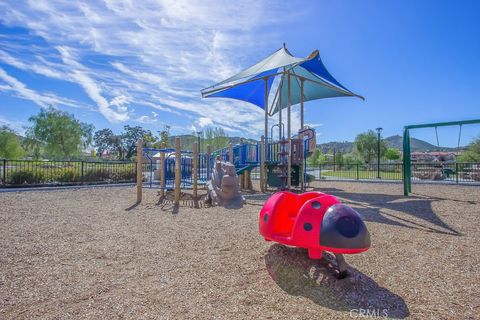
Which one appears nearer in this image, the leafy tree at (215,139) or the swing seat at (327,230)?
the swing seat at (327,230)

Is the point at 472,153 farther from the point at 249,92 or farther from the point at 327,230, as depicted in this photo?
the point at 327,230

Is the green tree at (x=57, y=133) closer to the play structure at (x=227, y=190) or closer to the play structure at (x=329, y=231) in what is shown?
the play structure at (x=227, y=190)

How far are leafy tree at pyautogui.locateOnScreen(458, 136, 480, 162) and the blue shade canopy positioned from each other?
19.2 metres

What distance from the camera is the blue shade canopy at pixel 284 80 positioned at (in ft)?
34.0

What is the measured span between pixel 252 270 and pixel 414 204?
21.2 feet

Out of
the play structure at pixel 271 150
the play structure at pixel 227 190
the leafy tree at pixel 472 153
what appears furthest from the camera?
the leafy tree at pixel 472 153

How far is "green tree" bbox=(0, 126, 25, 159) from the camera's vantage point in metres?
33.7

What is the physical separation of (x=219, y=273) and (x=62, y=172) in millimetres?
13944

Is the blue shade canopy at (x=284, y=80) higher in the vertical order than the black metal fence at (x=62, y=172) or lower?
higher

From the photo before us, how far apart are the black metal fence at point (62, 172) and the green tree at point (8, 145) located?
24.6 m

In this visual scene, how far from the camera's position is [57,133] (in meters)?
40.2

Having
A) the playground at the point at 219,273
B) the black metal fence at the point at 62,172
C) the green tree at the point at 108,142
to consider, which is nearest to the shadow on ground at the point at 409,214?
the playground at the point at 219,273

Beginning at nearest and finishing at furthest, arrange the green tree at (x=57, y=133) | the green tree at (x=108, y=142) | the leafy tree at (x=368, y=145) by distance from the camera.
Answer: the green tree at (x=57, y=133) < the leafy tree at (x=368, y=145) < the green tree at (x=108, y=142)

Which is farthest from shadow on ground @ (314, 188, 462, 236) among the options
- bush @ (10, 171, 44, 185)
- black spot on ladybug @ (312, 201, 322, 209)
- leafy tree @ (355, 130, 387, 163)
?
leafy tree @ (355, 130, 387, 163)
